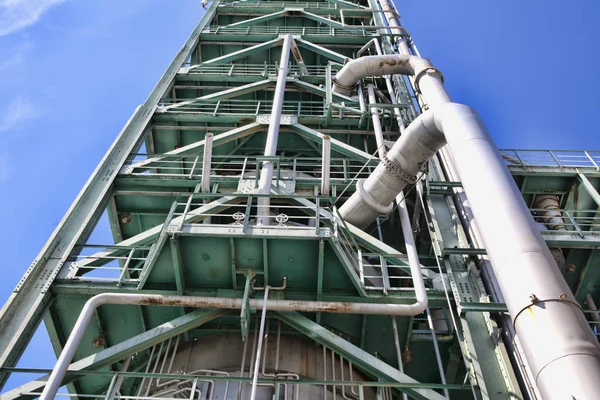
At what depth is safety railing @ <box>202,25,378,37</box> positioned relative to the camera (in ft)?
65.9

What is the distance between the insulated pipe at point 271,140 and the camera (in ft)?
31.8

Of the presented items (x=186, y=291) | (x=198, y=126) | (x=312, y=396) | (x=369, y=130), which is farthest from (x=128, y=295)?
(x=369, y=130)

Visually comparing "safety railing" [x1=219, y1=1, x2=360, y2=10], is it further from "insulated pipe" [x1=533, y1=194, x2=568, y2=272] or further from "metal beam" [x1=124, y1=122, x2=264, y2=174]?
"insulated pipe" [x1=533, y1=194, x2=568, y2=272]

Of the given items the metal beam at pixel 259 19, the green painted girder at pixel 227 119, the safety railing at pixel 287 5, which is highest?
the safety railing at pixel 287 5

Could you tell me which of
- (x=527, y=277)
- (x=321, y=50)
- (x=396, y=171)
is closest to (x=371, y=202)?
(x=396, y=171)

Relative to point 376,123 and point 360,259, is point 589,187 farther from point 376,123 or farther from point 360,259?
point 360,259

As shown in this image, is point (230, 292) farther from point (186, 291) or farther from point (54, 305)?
point (54, 305)

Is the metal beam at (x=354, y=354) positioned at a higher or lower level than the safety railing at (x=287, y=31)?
lower

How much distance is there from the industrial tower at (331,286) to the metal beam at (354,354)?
3 centimetres

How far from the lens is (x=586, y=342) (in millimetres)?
4945

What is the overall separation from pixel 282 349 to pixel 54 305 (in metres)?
4.26

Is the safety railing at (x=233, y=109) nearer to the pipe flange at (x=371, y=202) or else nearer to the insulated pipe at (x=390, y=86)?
the insulated pipe at (x=390, y=86)

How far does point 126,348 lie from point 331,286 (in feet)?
11.7

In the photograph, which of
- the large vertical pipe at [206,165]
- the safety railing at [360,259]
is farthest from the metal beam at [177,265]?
the safety railing at [360,259]
